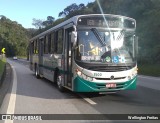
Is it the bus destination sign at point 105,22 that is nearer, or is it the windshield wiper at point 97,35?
the windshield wiper at point 97,35

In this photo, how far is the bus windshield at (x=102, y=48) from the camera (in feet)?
39.9

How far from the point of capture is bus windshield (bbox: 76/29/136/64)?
39.9 ft

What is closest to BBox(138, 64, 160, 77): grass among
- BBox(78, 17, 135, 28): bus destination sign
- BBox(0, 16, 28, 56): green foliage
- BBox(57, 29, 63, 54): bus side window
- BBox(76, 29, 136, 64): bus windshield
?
BBox(57, 29, 63, 54): bus side window

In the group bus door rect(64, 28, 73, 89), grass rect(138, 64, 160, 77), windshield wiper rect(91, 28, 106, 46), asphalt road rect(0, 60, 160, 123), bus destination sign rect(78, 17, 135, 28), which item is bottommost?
grass rect(138, 64, 160, 77)

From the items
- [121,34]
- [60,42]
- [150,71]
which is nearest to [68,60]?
[60,42]

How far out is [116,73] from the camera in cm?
1212

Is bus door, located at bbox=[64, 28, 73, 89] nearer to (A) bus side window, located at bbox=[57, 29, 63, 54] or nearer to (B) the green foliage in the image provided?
(A) bus side window, located at bbox=[57, 29, 63, 54]

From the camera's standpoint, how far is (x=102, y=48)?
40.2 ft

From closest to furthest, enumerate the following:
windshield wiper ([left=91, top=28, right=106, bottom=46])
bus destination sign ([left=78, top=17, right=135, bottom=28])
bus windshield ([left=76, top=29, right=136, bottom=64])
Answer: bus windshield ([left=76, top=29, right=136, bottom=64]) → windshield wiper ([left=91, top=28, right=106, bottom=46]) → bus destination sign ([left=78, top=17, right=135, bottom=28])

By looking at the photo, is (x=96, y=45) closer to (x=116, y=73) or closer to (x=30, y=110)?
(x=116, y=73)

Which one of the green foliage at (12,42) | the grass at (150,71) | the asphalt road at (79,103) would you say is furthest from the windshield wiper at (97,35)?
the green foliage at (12,42)

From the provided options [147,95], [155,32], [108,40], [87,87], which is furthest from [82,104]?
[155,32]

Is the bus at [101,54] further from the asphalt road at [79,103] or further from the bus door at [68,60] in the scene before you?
the asphalt road at [79,103]

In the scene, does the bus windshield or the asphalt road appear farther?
the bus windshield
